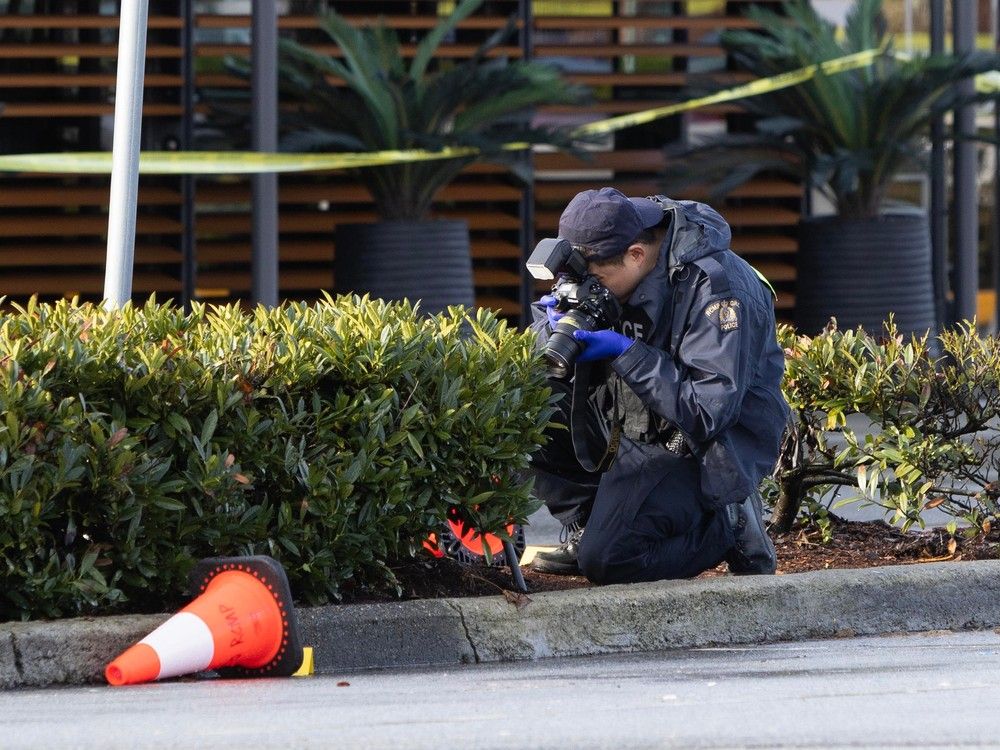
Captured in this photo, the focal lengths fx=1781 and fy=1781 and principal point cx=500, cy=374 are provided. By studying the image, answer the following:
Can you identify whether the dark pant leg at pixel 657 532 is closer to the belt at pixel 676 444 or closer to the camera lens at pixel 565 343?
the belt at pixel 676 444

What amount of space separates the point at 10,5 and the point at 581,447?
24.1 ft

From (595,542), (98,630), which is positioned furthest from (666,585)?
(98,630)

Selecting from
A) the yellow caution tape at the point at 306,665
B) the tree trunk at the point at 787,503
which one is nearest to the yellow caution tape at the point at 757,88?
the tree trunk at the point at 787,503

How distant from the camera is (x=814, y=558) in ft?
19.7

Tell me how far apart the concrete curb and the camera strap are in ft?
1.59

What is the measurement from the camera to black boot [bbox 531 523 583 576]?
570 cm

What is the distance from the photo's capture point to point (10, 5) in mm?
11391

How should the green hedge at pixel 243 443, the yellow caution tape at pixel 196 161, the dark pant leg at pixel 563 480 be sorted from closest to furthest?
the green hedge at pixel 243 443
the dark pant leg at pixel 563 480
the yellow caution tape at pixel 196 161

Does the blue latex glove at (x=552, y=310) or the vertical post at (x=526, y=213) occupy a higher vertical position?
the vertical post at (x=526, y=213)

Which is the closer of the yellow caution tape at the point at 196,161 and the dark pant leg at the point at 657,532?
the dark pant leg at the point at 657,532

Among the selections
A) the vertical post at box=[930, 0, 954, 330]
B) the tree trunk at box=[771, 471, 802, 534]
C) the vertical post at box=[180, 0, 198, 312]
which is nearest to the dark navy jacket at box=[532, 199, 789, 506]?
the tree trunk at box=[771, 471, 802, 534]

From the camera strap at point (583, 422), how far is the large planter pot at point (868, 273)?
6.36 metres

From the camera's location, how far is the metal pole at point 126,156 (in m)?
5.89

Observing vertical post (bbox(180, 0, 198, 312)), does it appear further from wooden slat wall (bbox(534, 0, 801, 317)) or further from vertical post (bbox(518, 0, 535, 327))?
wooden slat wall (bbox(534, 0, 801, 317))
